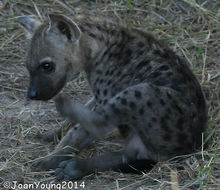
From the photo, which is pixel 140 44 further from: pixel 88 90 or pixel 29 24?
pixel 88 90

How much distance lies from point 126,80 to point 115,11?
1.73m

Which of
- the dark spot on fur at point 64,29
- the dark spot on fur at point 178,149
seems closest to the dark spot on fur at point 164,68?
the dark spot on fur at point 178,149

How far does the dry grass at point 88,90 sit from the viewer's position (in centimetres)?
311

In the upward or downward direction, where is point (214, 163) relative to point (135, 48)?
downward

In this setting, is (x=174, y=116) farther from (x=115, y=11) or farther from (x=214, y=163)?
(x=115, y=11)

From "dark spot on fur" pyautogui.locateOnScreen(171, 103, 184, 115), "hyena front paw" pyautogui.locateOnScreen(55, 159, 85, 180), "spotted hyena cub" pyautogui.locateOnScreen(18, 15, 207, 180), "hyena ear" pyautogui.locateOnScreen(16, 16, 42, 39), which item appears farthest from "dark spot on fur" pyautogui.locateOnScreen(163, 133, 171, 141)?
"hyena ear" pyautogui.locateOnScreen(16, 16, 42, 39)

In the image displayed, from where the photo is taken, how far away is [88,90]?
422cm

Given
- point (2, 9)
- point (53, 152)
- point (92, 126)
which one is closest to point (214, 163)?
point (92, 126)

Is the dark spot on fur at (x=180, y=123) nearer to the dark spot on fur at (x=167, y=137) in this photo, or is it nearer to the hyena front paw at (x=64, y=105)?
the dark spot on fur at (x=167, y=137)

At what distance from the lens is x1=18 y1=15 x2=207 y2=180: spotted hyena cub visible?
10.2 ft

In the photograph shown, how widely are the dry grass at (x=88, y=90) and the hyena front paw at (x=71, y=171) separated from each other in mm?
55

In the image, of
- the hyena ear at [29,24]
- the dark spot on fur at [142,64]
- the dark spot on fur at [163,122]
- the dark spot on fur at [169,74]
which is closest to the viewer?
the dark spot on fur at [163,122]

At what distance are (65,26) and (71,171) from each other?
85 cm

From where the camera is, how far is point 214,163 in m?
3.10
